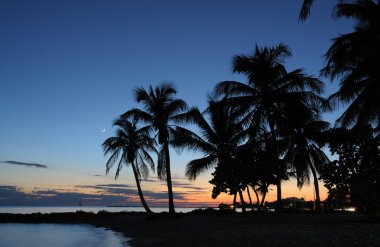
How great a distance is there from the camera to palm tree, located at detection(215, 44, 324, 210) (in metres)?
23.4

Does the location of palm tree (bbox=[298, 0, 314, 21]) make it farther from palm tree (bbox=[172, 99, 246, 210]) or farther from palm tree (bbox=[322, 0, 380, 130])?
palm tree (bbox=[172, 99, 246, 210])

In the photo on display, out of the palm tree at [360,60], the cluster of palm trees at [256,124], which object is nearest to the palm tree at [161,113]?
the cluster of palm trees at [256,124]

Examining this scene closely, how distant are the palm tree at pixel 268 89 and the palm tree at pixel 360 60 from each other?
14.3 feet

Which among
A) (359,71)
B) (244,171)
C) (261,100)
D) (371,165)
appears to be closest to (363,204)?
(371,165)

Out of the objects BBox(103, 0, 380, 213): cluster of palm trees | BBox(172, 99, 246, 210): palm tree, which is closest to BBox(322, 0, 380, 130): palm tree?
BBox(103, 0, 380, 213): cluster of palm trees

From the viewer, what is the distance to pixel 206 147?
28.2m

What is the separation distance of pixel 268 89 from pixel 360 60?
263 inches

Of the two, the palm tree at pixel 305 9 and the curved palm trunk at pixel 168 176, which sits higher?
the palm tree at pixel 305 9

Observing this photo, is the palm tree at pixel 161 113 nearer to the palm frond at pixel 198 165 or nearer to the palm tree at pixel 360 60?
the palm frond at pixel 198 165

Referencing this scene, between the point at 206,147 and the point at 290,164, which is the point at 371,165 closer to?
the point at 290,164

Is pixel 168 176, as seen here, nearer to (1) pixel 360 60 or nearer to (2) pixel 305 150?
(2) pixel 305 150

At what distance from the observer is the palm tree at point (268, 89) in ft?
76.6

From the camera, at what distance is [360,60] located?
18141 millimetres

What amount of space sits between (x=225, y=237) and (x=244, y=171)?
639 inches
